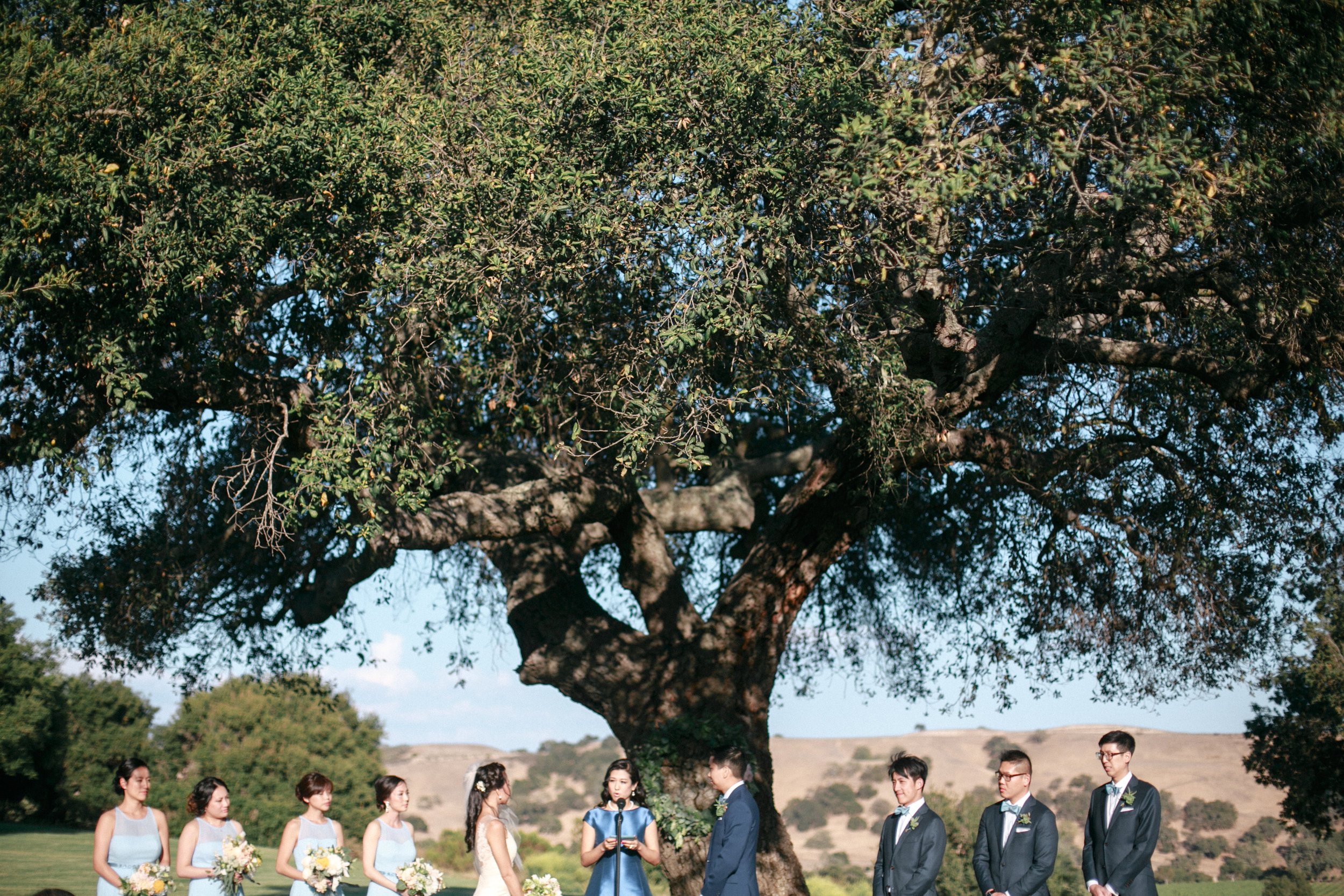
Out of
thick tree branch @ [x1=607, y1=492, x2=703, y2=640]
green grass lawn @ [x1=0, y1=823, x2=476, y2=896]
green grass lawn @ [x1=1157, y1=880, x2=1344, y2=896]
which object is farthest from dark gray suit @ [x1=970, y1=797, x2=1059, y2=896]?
green grass lawn @ [x1=1157, y1=880, x2=1344, y2=896]

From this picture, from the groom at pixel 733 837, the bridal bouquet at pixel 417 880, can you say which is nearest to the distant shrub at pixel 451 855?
the bridal bouquet at pixel 417 880

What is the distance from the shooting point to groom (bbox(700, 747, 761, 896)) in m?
6.38

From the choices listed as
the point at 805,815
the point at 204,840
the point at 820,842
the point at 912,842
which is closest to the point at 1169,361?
the point at 912,842

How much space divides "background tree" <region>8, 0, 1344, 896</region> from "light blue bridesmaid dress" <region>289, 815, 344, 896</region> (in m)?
2.42

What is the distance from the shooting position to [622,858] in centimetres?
707

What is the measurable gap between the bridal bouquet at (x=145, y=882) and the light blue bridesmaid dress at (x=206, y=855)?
191 millimetres

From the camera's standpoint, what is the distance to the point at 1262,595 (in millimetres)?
13719

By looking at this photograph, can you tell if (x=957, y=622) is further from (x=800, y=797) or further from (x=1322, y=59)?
(x=800, y=797)

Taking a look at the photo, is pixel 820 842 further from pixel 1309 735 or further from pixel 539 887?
pixel 539 887

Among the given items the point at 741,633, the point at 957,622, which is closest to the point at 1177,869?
the point at 957,622

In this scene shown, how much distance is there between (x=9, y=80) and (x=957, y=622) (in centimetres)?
1269

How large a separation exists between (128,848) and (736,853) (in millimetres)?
3895

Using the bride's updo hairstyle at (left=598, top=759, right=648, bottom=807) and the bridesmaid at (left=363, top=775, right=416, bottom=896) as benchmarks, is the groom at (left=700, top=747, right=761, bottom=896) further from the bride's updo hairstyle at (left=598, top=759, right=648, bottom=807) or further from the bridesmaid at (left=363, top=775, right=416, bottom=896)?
Answer: the bridesmaid at (left=363, top=775, right=416, bottom=896)

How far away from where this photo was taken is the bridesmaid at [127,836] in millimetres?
7012
